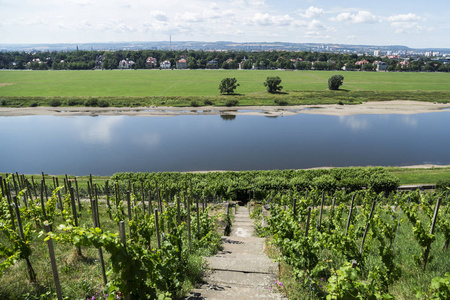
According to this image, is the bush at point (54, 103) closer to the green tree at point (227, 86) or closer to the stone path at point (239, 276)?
the green tree at point (227, 86)

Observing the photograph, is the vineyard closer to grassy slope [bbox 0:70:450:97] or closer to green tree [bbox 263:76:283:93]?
green tree [bbox 263:76:283:93]

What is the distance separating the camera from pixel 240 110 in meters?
62.7

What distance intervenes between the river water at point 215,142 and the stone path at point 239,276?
972 inches

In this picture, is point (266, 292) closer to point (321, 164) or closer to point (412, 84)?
point (321, 164)

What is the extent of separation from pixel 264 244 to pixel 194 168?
2410 centimetres

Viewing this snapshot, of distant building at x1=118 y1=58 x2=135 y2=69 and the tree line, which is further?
distant building at x1=118 y1=58 x2=135 y2=69

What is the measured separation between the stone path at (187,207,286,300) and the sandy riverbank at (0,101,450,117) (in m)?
52.9

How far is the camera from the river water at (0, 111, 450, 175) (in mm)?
34062

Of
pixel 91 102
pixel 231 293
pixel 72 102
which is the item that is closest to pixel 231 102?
pixel 91 102

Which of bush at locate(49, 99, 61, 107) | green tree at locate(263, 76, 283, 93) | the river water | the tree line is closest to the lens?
the river water

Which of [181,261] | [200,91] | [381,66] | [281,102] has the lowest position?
[281,102]

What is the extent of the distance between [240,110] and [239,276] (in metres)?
57.7

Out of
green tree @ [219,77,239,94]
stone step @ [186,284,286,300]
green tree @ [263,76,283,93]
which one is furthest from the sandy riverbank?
stone step @ [186,284,286,300]

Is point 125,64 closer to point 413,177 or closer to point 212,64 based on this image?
point 212,64
